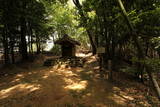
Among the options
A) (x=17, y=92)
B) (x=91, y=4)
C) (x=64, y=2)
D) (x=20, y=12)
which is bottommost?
(x=17, y=92)

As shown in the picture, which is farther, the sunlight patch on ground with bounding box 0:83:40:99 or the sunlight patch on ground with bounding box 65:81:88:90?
→ the sunlight patch on ground with bounding box 65:81:88:90

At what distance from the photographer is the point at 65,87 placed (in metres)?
6.23

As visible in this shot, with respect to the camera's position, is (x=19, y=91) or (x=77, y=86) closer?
(x=19, y=91)

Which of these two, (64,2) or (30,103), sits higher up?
(64,2)

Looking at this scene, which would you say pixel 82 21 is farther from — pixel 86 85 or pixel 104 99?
pixel 104 99

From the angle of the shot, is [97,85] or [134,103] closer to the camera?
[134,103]

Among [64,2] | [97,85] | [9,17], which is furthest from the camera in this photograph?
[64,2]

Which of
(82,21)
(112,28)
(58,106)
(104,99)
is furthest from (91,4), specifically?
(58,106)

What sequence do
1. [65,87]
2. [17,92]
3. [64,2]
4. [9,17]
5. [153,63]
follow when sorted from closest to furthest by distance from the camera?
[153,63]
[17,92]
[65,87]
[9,17]
[64,2]

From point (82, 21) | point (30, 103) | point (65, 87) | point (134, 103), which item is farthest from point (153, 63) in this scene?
point (82, 21)

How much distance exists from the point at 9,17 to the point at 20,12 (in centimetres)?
111

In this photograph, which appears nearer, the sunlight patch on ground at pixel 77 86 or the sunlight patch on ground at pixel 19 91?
the sunlight patch on ground at pixel 19 91

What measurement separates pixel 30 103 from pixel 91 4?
652 cm

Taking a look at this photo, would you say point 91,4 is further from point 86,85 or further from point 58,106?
point 58,106
